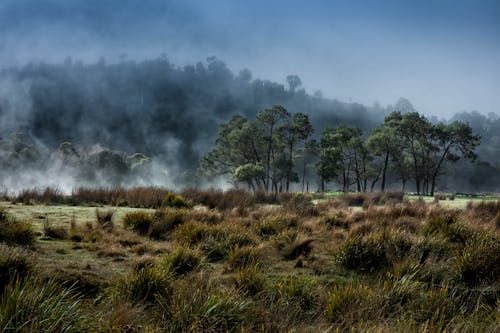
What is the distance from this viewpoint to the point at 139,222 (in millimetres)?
8484

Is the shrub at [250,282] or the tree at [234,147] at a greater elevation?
the tree at [234,147]

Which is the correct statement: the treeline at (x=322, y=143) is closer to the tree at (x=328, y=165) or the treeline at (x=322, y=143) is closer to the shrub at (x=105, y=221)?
the tree at (x=328, y=165)

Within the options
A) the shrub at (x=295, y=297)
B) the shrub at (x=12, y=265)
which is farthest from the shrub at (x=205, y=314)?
the shrub at (x=12, y=265)

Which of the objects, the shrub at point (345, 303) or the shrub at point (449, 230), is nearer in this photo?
the shrub at point (345, 303)

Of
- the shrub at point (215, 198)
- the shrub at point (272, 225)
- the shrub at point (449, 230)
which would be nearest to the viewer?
the shrub at point (449, 230)

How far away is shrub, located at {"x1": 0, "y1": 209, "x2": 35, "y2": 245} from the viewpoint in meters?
6.04

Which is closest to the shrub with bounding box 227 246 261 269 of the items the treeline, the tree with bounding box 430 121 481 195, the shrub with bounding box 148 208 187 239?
the shrub with bounding box 148 208 187 239

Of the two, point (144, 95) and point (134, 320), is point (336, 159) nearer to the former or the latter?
point (134, 320)

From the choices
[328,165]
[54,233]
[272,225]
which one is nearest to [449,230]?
[272,225]

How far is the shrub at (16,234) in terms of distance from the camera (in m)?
6.04

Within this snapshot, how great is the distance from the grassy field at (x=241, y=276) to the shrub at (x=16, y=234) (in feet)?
0.05

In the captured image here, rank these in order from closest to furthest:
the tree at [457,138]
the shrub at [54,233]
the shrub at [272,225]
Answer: the shrub at [54,233]
the shrub at [272,225]
the tree at [457,138]

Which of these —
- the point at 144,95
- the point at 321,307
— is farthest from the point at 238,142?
the point at 144,95

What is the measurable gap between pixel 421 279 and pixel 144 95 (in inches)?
8106
